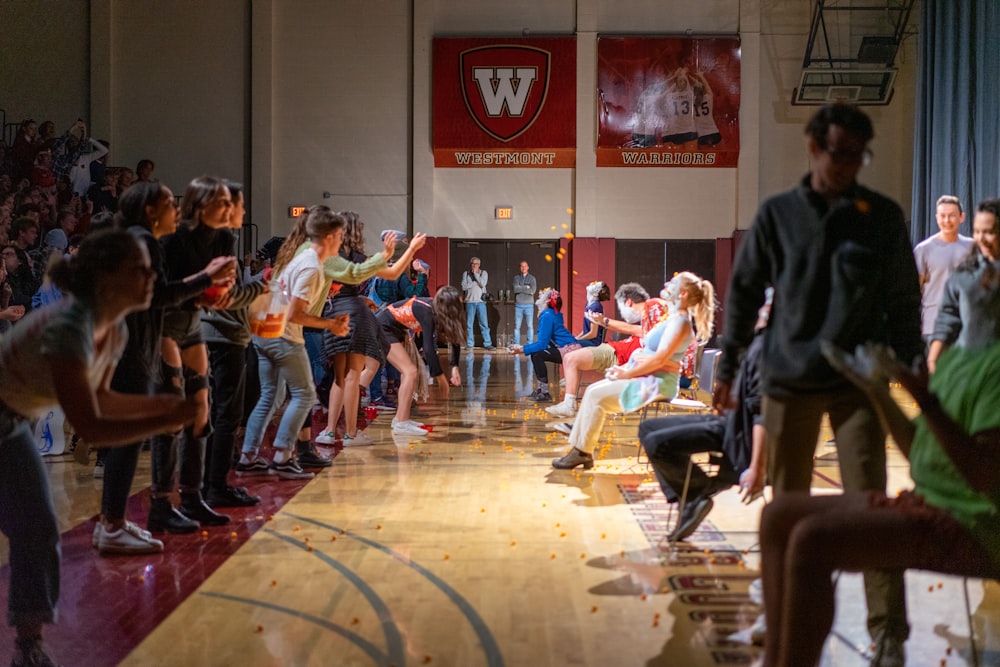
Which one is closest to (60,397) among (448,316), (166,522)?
(166,522)

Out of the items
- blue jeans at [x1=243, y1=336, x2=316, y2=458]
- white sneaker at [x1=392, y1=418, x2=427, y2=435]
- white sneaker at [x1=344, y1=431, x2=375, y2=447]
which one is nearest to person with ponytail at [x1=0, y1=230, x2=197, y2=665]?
blue jeans at [x1=243, y1=336, x2=316, y2=458]

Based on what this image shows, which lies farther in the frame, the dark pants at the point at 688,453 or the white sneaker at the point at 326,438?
the white sneaker at the point at 326,438

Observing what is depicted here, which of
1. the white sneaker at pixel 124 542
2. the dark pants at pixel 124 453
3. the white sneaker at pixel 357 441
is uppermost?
the dark pants at pixel 124 453

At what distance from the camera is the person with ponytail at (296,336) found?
592cm

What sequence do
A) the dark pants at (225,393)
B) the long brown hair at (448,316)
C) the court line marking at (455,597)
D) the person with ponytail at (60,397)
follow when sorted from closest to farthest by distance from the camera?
1. the person with ponytail at (60,397)
2. the court line marking at (455,597)
3. the dark pants at (225,393)
4. the long brown hair at (448,316)

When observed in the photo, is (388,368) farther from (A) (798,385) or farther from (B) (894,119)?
(B) (894,119)

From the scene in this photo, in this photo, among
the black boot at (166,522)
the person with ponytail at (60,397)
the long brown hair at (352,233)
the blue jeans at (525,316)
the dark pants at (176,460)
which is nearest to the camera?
the person with ponytail at (60,397)

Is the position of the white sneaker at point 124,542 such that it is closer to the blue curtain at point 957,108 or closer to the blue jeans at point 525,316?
the blue curtain at point 957,108

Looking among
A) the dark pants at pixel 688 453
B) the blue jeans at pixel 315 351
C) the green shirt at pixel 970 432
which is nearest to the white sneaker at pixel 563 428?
the blue jeans at pixel 315 351

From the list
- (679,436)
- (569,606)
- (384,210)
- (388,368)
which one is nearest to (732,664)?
(569,606)

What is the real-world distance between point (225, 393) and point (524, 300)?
14012 millimetres

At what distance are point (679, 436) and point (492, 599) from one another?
119cm

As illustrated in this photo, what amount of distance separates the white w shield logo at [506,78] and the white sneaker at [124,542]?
14.9 meters

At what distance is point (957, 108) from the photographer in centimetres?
1288
